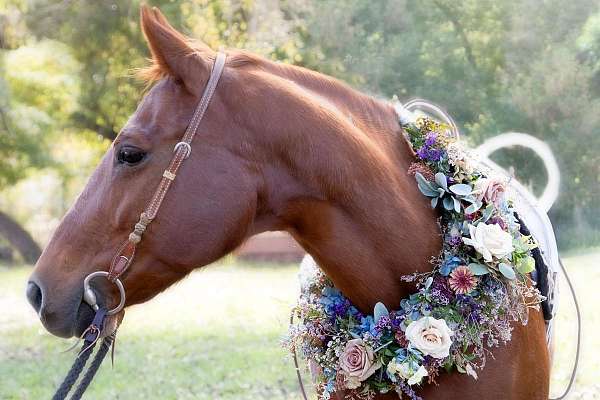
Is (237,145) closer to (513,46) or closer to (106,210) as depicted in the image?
(106,210)

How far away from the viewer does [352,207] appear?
78.5 inches

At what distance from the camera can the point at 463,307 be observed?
2.09 meters

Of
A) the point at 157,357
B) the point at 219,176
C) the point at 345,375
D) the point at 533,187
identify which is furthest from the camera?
the point at 533,187

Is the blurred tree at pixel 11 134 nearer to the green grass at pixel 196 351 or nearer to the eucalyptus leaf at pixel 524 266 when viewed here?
the green grass at pixel 196 351

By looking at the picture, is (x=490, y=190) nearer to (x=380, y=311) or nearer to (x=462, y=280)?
(x=462, y=280)

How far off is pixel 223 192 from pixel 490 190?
0.85 m

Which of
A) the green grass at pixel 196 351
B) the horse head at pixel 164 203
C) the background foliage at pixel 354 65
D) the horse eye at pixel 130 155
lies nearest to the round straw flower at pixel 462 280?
the horse head at pixel 164 203

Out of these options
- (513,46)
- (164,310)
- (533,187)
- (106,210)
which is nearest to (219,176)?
(106,210)

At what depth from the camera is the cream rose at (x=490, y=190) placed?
2.22m

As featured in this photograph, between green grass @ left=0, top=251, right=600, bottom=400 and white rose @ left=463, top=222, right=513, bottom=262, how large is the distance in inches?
75.0

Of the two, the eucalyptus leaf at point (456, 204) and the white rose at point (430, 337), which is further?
the eucalyptus leaf at point (456, 204)

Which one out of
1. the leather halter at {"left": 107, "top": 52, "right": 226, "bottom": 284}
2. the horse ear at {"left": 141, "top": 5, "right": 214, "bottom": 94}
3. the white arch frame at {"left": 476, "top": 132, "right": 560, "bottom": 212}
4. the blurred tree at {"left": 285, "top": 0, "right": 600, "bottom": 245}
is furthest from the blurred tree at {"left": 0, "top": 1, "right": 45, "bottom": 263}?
the leather halter at {"left": 107, "top": 52, "right": 226, "bottom": 284}

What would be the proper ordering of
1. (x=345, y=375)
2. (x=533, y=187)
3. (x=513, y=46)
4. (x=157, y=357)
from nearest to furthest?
(x=345, y=375), (x=157, y=357), (x=533, y=187), (x=513, y=46)

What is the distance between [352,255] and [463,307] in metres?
0.37
